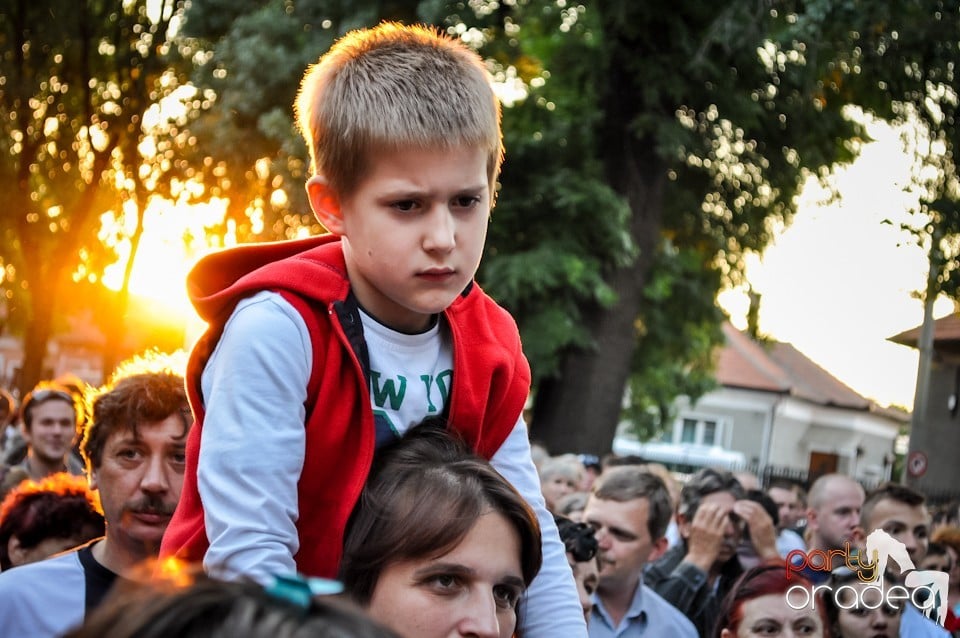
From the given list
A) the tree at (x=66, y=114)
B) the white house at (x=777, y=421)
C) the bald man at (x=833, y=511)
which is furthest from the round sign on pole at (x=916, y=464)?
the white house at (x=777, y=421)

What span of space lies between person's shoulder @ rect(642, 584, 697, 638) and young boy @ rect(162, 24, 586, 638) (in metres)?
3.28

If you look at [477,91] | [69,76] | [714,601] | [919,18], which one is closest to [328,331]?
[477,91]

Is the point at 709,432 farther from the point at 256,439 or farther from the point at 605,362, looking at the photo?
the point at 256,439

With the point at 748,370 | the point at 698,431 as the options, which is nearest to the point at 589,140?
the point at 748,370

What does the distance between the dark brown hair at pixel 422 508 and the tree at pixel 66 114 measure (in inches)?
996

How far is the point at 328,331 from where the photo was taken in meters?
2.48

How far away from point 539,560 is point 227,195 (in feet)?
80.9

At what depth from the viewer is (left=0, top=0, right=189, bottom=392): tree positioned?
27.3m

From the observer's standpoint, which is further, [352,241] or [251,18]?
[251,18]

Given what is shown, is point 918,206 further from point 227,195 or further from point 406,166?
point 227,195

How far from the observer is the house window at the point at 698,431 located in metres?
65.1

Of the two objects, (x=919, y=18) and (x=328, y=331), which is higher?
(x=919, y=18)

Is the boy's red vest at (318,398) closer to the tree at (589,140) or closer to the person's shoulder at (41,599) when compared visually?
the person's shoulder at (41,599)

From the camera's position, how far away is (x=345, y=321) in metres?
2.48
